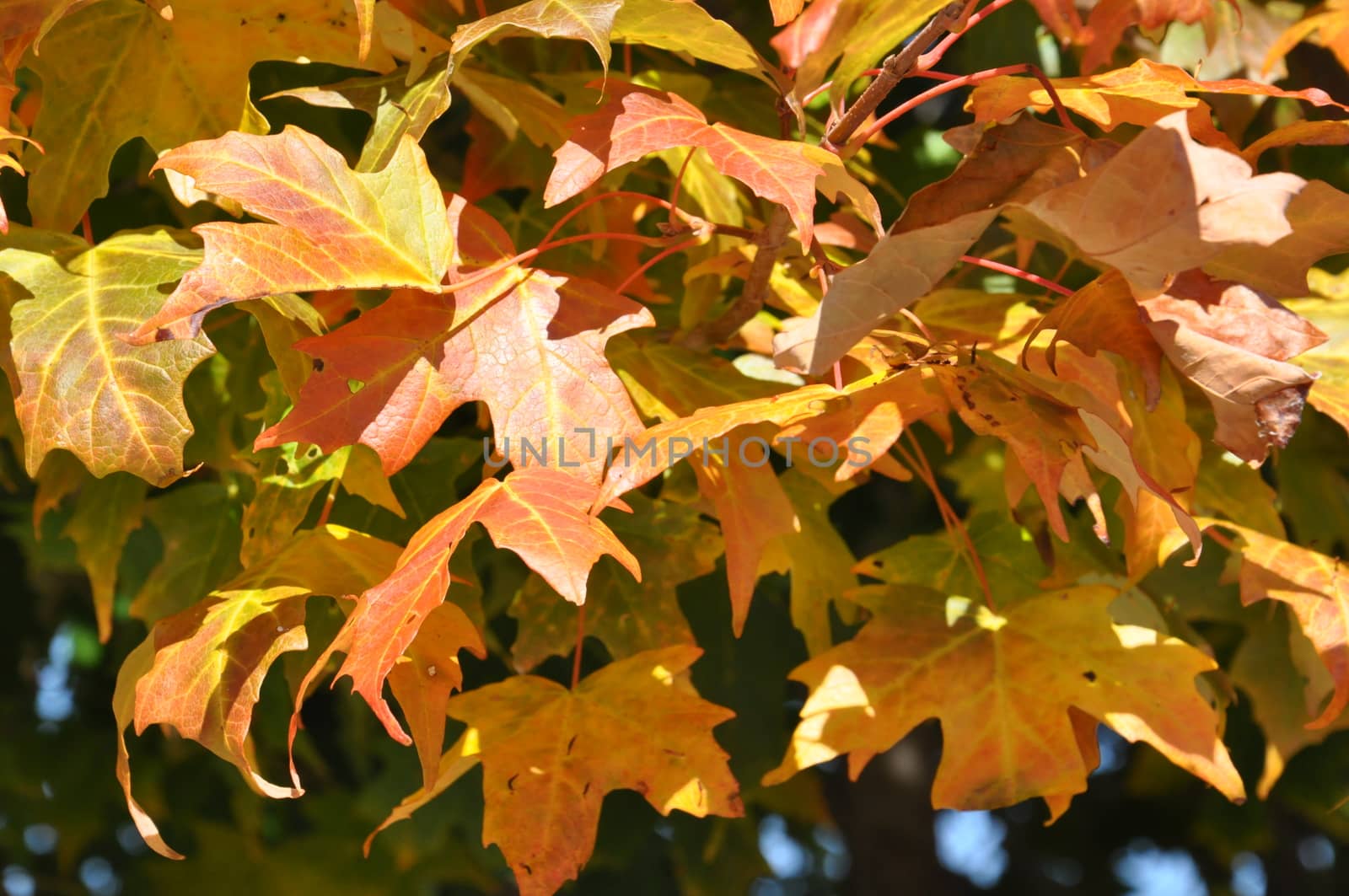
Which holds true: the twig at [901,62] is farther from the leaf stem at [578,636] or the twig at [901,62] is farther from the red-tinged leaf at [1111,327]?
the leaf stem at [578,636]

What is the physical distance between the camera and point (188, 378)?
99 cm

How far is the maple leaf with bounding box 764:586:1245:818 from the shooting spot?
31.9 inches

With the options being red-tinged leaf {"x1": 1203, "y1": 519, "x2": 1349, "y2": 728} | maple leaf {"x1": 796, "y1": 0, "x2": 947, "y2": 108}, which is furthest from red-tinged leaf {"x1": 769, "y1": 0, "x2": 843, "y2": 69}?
red-tinged leaf {"x1": 1203, "y1": 519, "x2": 1349, "y2": 728}

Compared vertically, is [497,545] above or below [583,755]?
above

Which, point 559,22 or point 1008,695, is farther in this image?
point 1008,695

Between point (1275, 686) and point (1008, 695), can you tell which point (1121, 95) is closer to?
point (1008, 695)

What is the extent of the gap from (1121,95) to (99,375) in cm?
64

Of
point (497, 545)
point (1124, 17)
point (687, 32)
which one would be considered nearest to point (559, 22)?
point (687, 32)

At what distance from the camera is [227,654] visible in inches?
27.7

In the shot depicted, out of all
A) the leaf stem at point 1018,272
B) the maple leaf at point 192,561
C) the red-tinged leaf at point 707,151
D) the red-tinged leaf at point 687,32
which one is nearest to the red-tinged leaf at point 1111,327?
the leaf stem at point 1018,272

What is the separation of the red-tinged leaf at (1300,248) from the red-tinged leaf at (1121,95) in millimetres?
66

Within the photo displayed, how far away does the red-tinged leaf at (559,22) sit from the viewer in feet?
2.20

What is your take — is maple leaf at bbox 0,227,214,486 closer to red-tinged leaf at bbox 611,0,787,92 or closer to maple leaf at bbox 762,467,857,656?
red-tinged leaf at bbox 611,0,787,92

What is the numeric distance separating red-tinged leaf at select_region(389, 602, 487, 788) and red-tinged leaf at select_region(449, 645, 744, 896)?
0.08m
